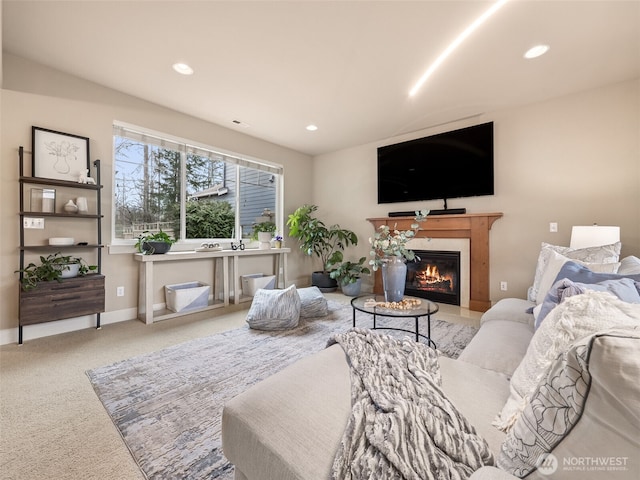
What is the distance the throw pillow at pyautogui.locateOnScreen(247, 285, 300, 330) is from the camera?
2740 mm

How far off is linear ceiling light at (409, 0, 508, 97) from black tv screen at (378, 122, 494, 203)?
121 centimetres

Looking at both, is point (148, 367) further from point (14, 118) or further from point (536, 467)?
Answer: point (14, 118)

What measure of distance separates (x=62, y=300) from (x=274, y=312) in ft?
6.24

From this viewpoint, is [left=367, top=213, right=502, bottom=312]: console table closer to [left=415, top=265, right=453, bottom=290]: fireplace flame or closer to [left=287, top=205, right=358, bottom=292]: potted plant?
[left=415, top=265, right=453, bottom=290]: fireplace flame

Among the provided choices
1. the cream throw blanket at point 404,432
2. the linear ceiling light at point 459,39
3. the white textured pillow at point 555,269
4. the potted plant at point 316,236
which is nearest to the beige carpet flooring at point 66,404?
the cream throw blanket at point 404,432

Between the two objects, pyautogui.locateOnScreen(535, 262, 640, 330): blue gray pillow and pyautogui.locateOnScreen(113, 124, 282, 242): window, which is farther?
pyautogui.locateOnScreen(113, 124, 282, 242): window

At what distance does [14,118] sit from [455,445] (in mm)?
3954

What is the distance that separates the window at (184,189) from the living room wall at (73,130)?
0.44 feet

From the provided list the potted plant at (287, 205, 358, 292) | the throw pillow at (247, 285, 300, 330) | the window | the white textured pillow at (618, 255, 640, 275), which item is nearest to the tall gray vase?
the throw pillow at (247, 285, 300, 330)

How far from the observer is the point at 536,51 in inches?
91.7

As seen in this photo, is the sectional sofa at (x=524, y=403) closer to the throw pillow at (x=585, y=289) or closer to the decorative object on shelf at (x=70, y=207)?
the throw pillow at (x=585, y=289)

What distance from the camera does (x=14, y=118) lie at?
8.18 ft

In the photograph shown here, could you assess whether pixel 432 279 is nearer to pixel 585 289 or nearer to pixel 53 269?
pixel 585 289

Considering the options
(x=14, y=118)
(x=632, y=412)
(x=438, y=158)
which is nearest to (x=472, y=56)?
(x=438, y=158)
